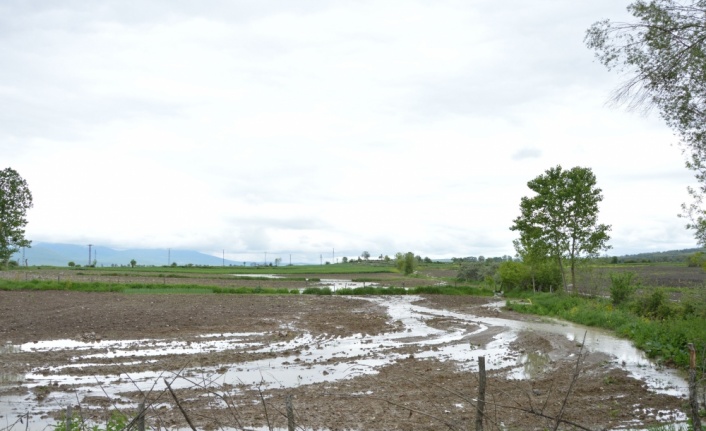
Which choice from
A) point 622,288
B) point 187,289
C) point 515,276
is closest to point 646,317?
point 622,288

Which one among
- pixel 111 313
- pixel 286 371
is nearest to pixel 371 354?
pixel 286 371

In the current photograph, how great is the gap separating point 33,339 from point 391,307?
2308 cm

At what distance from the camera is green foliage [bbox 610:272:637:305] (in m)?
30.7

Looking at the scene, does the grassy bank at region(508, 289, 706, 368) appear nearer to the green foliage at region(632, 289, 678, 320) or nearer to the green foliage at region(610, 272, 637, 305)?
the green foliage at region(632, 289, 678, 320)

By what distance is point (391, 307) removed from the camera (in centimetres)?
3794

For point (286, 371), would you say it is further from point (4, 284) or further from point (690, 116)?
point (4, 284)

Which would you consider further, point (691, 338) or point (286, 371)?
point (691, 338)

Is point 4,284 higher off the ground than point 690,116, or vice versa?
point 690,116

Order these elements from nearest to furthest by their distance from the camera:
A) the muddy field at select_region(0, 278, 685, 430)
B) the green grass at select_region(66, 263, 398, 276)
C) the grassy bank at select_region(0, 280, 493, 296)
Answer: the muddy field at select_region(0, 278, 685, 430) → the grassy bank at select_region(0, 280, 493, 296) → the green grass at select_region(66, 263, 398, 276)

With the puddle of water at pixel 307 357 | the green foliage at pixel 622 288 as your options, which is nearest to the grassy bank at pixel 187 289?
the green foliage at pixel 622 288

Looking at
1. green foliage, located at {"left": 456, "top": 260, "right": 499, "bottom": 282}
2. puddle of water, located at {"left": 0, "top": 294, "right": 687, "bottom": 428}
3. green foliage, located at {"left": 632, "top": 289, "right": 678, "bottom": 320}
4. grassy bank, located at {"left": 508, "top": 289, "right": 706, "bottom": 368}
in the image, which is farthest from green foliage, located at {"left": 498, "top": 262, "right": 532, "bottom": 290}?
puddle of water, located at {"left": 0, "top": 294, "right": 687, "bottom": 428}

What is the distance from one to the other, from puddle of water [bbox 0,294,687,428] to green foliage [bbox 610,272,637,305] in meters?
5.72

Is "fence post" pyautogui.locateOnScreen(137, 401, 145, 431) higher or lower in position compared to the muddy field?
higher

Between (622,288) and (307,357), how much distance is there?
21.3m
